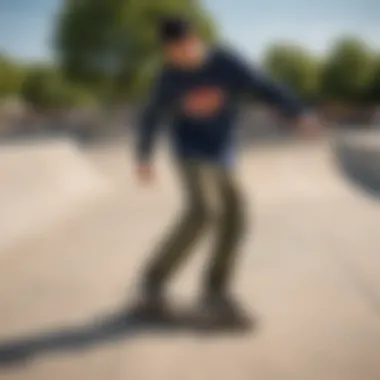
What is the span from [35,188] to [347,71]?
0.62m

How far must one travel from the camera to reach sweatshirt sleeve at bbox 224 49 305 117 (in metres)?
1.00

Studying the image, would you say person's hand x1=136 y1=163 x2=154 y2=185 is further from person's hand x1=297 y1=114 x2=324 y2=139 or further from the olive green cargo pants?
person's hand x1=297 y1=114 x2=324 y2=139

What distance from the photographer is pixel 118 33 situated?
39.7 inches

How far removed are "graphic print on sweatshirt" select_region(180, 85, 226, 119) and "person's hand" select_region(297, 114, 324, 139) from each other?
0.12 metres

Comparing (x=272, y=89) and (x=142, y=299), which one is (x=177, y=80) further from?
(x=142, y=299)

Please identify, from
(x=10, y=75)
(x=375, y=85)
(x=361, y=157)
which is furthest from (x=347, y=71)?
(x=10, y=75)

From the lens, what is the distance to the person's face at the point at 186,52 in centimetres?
99

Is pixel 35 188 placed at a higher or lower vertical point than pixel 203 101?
higher

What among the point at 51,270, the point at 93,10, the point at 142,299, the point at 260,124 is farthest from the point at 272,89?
the point at 51,270

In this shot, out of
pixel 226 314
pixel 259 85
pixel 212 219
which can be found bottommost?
pixel 226 314

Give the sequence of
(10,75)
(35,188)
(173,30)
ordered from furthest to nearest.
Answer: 1. (35,188)
2. (10,75)
3. (173,30)

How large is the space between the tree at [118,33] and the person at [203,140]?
3cm

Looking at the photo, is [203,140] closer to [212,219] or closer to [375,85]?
[212,219]

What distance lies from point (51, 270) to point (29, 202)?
5.9 inches
